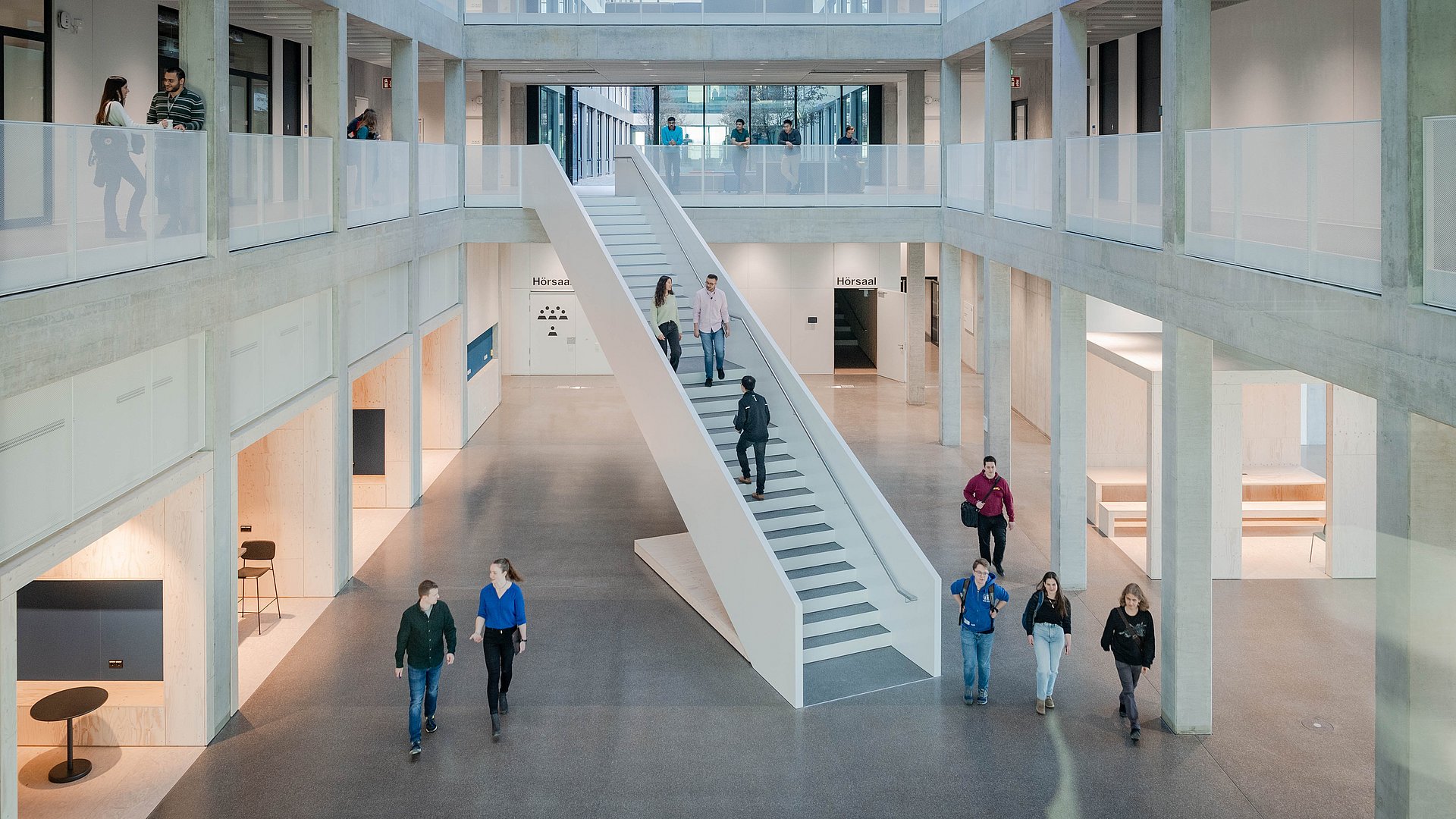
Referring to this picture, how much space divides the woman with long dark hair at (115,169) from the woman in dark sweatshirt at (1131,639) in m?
8.60

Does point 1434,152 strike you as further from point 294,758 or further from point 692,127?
point 692,127

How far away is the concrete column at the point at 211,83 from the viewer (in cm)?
1182

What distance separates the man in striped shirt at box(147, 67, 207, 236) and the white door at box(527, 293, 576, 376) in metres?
21.8

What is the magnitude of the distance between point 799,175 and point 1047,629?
51.9 feet

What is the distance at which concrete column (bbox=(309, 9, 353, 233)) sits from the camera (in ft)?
53.1

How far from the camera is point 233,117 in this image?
65.0 feet

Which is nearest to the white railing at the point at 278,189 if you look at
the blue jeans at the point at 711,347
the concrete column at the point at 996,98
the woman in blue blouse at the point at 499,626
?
the woman in blue blouse at the point at 499,626

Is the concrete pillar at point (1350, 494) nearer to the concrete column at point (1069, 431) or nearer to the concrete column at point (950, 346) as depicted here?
the concrete column at point (1069, 431)

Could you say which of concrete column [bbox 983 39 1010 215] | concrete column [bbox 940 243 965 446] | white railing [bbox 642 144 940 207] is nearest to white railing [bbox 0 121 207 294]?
concrete column [bbox 983 39 1010 215]

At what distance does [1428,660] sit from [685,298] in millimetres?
13933

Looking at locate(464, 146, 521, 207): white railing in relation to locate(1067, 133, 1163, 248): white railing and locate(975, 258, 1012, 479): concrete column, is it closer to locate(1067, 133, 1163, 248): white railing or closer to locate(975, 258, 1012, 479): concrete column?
locate(975, 258, 1012, 479): concrete column

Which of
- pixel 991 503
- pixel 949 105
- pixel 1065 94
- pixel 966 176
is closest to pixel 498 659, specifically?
pixel 991 503

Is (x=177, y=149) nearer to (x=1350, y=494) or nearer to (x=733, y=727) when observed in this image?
(x=733, y=727)

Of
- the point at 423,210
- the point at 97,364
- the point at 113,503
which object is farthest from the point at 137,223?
the point at 423,210
